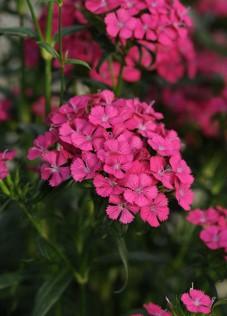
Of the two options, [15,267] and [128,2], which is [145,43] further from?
[15,267]

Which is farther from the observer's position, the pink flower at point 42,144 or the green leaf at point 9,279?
the green leaf at point 9,279

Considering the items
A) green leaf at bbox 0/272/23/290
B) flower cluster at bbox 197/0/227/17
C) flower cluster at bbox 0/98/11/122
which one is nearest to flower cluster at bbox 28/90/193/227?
green leaf at bbox 0/272/23/290

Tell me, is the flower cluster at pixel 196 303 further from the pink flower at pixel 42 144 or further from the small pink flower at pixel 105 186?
the pink flower at pixel 42 144

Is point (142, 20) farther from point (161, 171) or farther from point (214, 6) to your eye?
point (214, 6)

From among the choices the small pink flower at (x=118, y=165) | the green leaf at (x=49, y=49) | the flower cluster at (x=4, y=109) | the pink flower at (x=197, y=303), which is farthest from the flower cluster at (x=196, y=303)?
the flower cluster at (x=4, y=109)

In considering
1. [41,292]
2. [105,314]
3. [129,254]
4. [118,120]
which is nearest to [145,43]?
[118,120]

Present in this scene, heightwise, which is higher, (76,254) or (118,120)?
(118,120)

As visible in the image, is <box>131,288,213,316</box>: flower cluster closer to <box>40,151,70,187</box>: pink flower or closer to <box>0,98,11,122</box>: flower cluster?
<box>40,151,70,187</box>: pink flower
